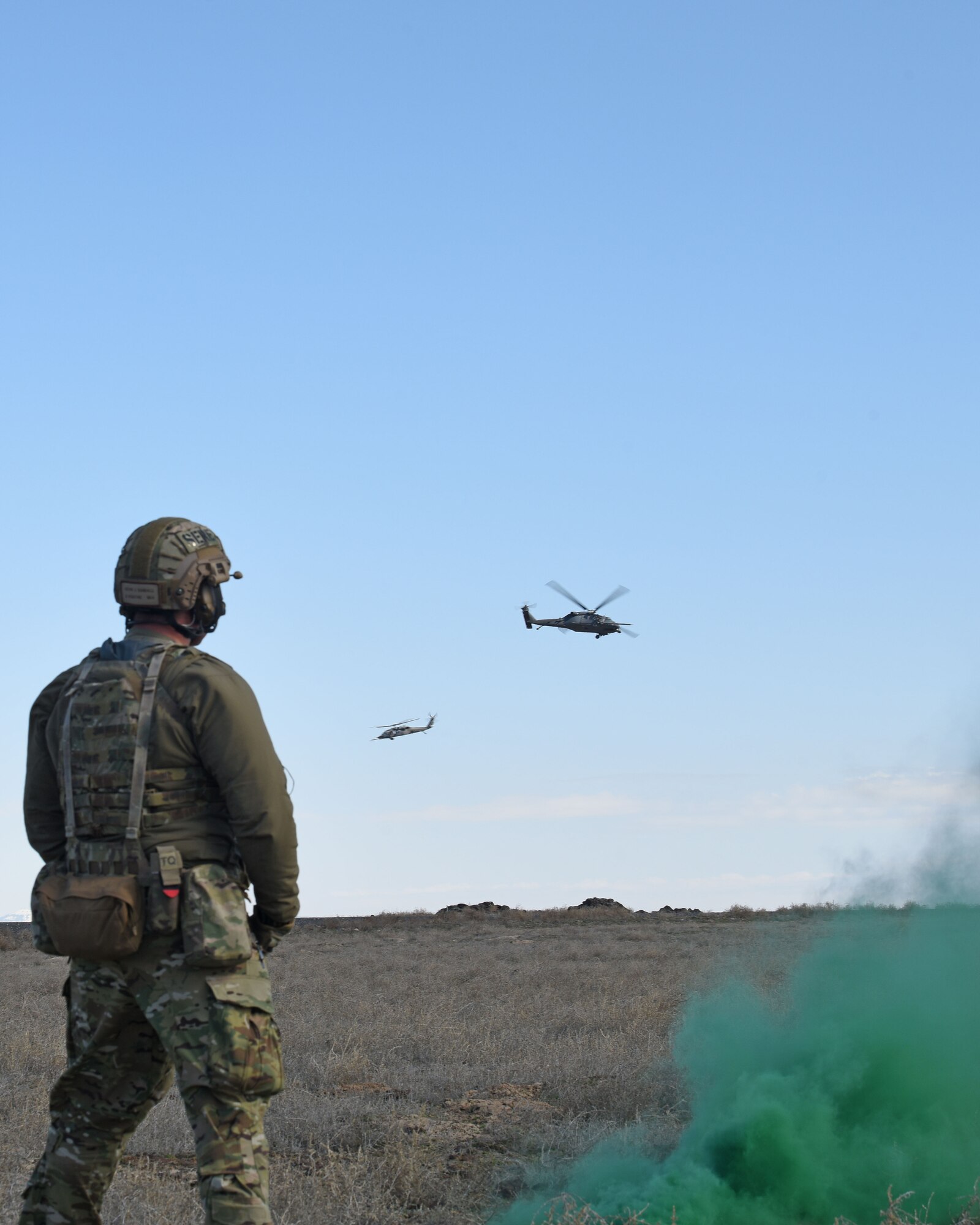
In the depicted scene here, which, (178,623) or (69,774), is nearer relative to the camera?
(69,774)

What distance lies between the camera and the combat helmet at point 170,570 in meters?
4.31

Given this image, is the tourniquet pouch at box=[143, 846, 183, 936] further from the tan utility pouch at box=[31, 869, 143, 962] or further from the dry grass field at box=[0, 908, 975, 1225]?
the dry grass field at box=[0, 908, 975, 1225]

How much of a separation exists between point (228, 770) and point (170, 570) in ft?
2.53

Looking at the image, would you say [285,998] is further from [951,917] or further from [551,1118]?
[951,917]

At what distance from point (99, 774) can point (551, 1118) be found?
173 inches

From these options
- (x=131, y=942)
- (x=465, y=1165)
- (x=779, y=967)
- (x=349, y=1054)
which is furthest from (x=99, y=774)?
(x=779, y=967)

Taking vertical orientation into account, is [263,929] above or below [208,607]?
below

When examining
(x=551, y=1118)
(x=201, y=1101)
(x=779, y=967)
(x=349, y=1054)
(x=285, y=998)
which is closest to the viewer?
(x=201, y=1101)

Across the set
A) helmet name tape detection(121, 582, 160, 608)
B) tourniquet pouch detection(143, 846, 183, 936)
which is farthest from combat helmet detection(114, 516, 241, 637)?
tourniquet pouch detection(143, 846, 183, 936)

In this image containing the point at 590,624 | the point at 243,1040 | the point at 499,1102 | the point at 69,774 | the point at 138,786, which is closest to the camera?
the point at 243,1040

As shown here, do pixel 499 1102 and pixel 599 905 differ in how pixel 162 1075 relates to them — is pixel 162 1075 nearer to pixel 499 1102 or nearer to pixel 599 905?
pixel 499 1102

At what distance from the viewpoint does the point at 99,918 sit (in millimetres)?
3906

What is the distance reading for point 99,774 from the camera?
4.11 metres

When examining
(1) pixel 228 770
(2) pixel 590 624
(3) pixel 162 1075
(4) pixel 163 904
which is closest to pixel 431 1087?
(3) pixel 162 1075
